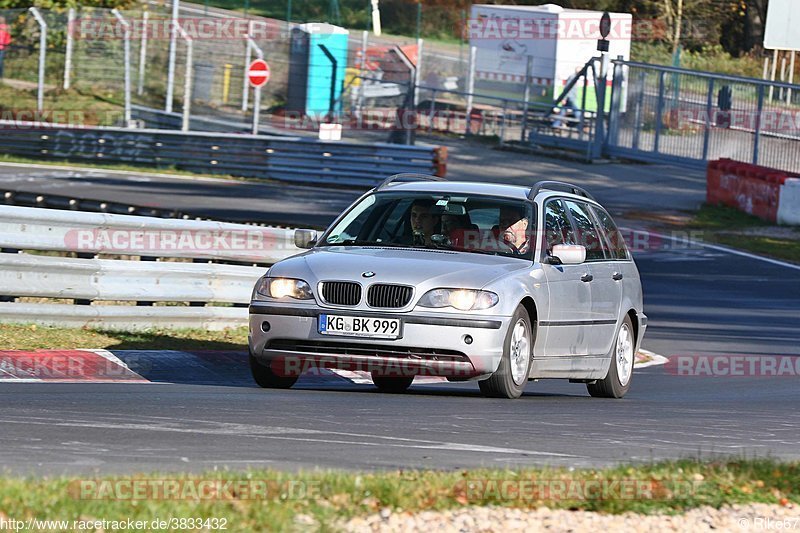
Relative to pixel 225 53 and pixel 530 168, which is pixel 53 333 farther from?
pixel 225 53

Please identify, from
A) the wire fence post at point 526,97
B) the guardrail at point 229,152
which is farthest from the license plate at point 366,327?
the wire fence post at point 526,97

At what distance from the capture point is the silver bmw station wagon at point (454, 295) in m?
9.41

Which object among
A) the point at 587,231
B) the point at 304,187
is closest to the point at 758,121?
the point at 304,187

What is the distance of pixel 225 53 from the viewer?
39.9 m

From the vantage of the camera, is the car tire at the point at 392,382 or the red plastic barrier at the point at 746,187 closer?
the car tire at the point at 392,382

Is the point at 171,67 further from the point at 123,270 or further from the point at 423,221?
the point at 423,221

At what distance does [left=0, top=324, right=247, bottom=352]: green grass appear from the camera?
11281mm

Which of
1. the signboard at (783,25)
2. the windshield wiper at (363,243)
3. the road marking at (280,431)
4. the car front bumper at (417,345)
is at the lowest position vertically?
the road marking at (280,431)

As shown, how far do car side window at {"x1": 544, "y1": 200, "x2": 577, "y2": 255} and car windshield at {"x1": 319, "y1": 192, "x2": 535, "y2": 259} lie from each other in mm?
183

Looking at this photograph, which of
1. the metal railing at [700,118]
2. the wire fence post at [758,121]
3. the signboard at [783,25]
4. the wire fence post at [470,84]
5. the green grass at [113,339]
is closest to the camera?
the signboard at [783,25]

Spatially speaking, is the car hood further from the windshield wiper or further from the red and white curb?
the red and white curb

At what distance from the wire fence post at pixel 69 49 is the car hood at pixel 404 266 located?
29182 mm

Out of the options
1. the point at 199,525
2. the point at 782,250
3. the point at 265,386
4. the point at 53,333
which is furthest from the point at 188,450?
the point at 782,250

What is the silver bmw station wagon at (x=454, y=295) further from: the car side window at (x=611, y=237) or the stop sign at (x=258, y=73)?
the stop sign at (x=258, y=73)
